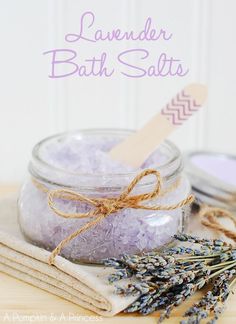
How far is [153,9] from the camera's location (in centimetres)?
135

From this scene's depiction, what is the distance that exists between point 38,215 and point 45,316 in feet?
0.55

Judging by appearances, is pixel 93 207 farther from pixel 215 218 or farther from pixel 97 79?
pixel 97 79

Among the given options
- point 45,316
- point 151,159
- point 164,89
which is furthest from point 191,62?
point 45,316

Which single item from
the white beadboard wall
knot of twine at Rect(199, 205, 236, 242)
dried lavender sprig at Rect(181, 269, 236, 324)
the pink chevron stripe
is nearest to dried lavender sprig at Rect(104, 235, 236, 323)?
dried lavender sprig at Rect(181, 269, 236, 324)

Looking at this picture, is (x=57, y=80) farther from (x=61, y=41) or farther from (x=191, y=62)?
(x=191, y=62)

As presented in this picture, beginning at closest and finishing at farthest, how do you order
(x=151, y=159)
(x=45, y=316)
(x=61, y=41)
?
(x=45, y=316) → (x=151, y=159) → (x=61, y=41)

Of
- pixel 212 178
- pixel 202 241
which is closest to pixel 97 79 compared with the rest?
pixel 212 178

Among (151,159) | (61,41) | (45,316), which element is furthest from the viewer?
(61,41)

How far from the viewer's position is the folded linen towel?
82cm

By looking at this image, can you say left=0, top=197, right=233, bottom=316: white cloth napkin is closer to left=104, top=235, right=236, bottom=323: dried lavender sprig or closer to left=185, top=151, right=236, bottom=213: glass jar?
left=104, top=235, right=236, bottom=323: dried lavender sprig

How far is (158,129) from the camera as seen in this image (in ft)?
3.36

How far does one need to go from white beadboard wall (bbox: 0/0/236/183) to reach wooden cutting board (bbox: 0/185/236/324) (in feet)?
1.82

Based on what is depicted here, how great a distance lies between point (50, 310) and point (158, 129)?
0.35 metres

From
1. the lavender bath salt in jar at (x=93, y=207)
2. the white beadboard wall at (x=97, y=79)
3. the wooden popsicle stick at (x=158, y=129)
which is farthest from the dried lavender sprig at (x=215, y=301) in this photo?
the white beadboard wall at (x=97, y=79)
